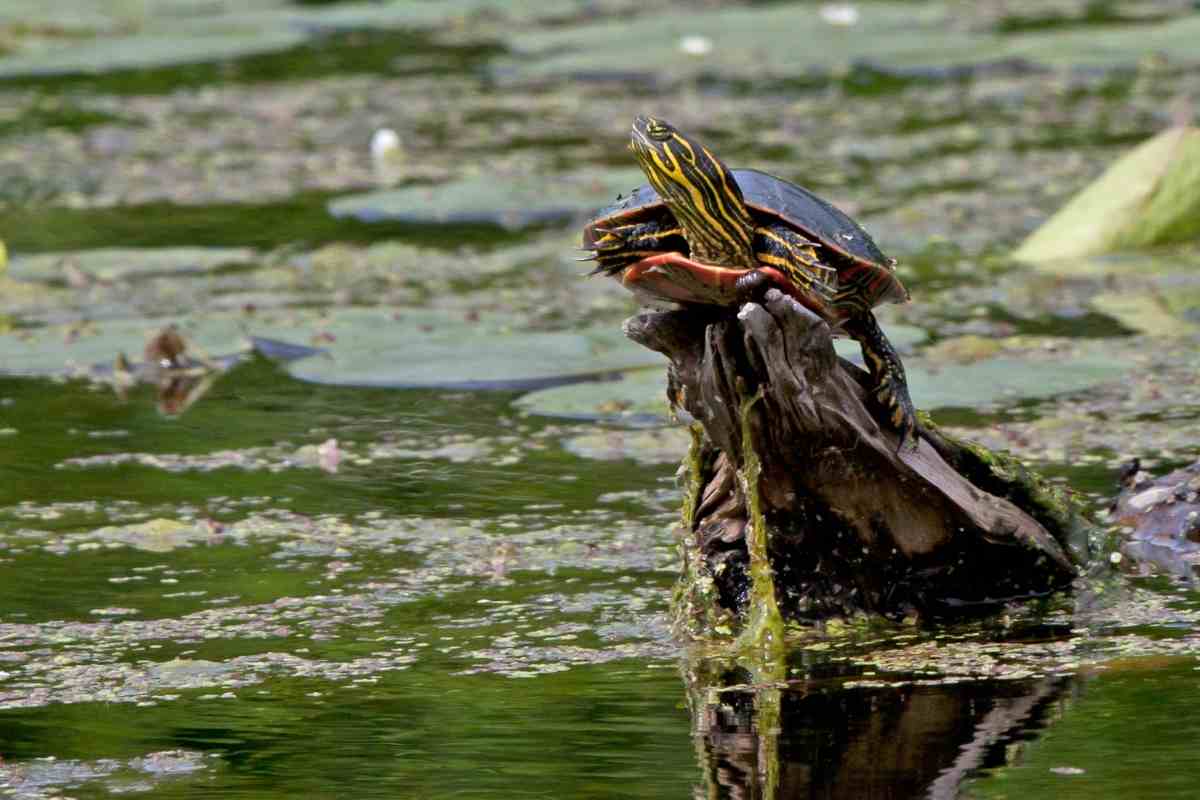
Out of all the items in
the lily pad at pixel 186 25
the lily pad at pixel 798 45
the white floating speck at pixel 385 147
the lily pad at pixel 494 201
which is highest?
the lily pad at pixel 186 25

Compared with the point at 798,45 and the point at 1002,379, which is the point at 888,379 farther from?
the point at 798,45

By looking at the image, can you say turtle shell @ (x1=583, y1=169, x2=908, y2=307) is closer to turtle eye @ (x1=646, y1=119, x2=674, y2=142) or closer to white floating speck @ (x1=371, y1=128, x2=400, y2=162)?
turtle eye @ (x1=646, y1=119, x2=674, y2=142)

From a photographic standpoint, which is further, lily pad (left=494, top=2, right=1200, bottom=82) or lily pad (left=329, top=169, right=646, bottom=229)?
lily pad (left=494, top=2, right=1200, bottom=82)

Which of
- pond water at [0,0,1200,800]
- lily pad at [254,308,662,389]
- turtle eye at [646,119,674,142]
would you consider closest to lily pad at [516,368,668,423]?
pond water at [0,0,1200,800]

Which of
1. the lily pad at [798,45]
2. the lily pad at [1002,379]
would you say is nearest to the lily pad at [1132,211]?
the lily pad at [1002,379]

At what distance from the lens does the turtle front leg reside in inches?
155

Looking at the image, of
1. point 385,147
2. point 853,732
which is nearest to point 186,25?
point 385,147

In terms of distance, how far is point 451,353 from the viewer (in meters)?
6.36

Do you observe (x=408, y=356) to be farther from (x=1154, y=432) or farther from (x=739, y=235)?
(x=739, y=235)

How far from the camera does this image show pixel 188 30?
45.2ft

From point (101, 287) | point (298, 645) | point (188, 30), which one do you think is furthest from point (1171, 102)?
point (298, 645)

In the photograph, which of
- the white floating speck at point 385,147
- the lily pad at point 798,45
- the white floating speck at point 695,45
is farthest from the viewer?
the white floating speck at point 695,45

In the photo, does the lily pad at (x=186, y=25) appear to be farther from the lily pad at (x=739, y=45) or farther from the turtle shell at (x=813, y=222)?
the turtle shell at (x=813, y=222)

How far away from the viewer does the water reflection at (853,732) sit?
10.4ft
